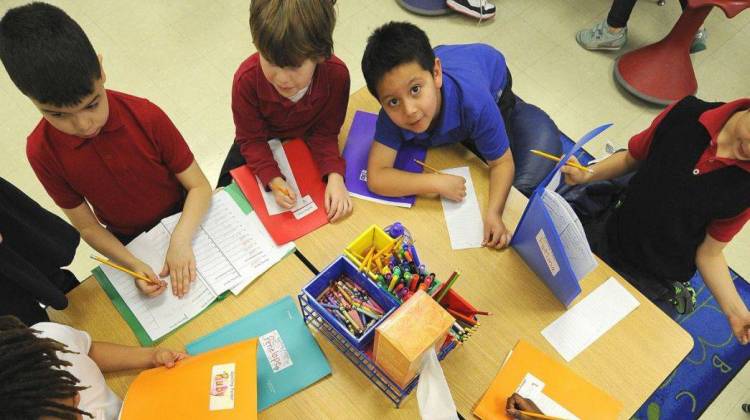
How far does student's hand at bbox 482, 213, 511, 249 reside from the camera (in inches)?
48.8

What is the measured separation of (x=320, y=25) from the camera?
3.82 feet

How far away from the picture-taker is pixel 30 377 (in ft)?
2.56

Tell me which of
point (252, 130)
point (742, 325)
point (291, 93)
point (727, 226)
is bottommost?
point (742, 325)

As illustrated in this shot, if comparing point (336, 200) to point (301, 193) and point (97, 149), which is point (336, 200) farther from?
point (97, 149)

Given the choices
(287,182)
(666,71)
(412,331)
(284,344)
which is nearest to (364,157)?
(287,182)

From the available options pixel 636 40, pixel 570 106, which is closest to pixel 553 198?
pixel 570 106

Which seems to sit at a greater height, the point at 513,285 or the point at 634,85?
the point at 513,285

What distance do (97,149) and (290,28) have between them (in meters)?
0.54

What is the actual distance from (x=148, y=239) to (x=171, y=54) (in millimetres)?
1642

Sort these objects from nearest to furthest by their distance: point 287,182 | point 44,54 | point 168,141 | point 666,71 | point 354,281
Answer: point 44,54 < point 354,281 < point 168,141 < point 287,182 < point 666,71

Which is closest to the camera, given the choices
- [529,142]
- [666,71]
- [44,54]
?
[44,54]

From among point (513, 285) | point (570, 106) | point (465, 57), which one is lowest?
point (570, 106)

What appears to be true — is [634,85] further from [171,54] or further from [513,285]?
[171,54]

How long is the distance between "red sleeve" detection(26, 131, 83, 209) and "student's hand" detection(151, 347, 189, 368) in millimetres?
467
